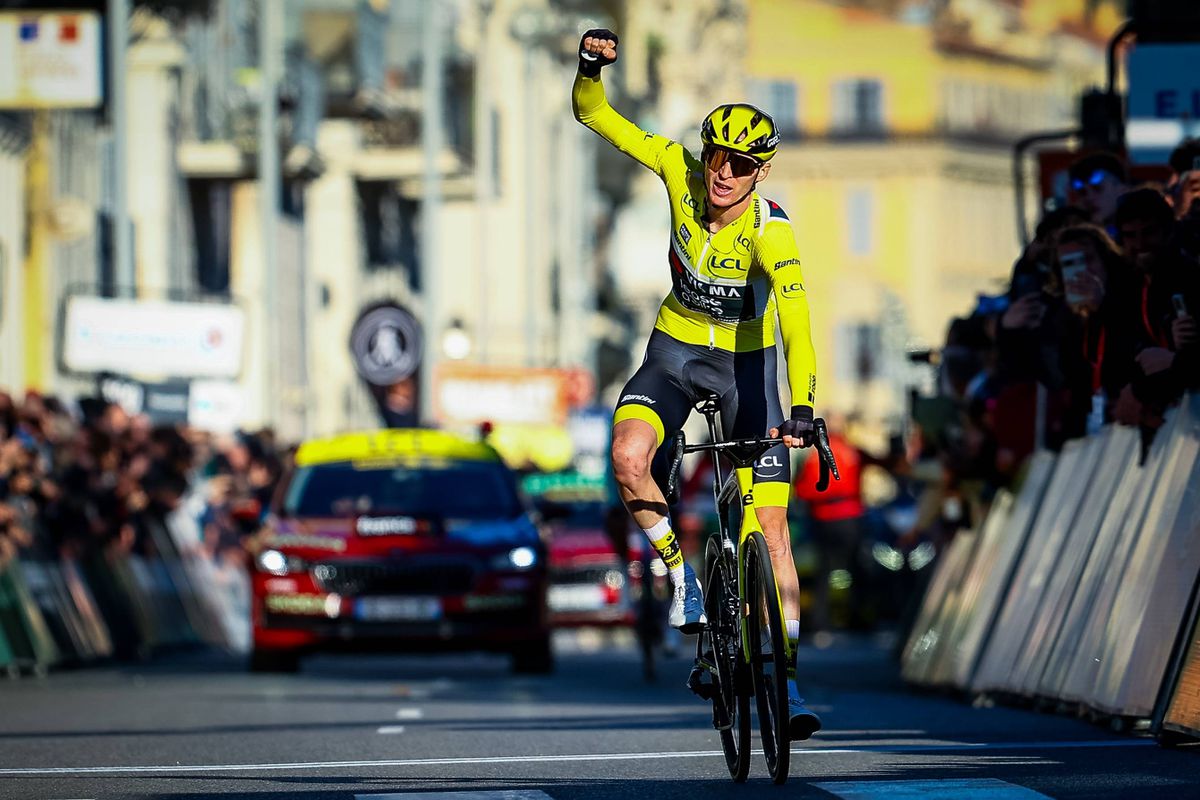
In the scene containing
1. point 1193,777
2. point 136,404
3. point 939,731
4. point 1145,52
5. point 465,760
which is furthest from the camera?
point 136,404

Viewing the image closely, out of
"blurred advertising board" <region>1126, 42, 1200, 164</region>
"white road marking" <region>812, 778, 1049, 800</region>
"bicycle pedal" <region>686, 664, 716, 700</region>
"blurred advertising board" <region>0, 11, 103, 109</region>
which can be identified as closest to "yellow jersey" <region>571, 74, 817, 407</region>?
"bicycle pedal" <region>686, 664, 716, 700</region>

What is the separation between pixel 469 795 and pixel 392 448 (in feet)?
40.0

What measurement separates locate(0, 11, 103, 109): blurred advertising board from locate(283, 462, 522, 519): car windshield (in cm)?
887

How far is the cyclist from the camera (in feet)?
35.0

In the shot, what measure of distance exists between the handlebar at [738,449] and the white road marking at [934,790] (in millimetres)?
953

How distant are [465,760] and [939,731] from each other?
224 centimetres

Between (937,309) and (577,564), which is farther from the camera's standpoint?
(937,309)

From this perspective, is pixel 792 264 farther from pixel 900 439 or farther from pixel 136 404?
pixel 136 404

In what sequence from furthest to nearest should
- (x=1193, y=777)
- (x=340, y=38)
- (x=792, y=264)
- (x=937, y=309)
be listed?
(x=937, y=309) < (x=340, y=38) < (x=792, y=264) < (x=1193, y=777)

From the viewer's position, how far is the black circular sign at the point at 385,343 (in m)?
34.9

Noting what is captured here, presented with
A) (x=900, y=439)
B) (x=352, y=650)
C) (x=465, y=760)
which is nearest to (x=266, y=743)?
(x=465, y=760)

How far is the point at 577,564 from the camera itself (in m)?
29.4

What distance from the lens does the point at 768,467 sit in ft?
35.1

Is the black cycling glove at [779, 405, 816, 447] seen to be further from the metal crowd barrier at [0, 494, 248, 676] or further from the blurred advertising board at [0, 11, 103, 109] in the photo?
the blurred advertising board at [0, 11, 103, 109]
